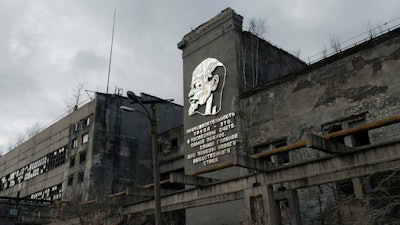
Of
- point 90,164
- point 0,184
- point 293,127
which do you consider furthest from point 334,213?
point 0,184

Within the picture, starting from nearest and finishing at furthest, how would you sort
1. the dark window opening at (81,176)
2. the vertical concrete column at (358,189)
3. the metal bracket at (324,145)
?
the metal bracket at (324,145)
the vertical concrete column at (358,189)
the dark window opening at (81,176)

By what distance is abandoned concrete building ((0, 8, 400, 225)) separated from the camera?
46.2 ft

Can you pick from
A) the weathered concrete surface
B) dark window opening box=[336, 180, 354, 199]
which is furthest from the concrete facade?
dark window opening box=[336, 180, 354, 199]

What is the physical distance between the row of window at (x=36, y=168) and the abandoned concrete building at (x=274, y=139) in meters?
7.05

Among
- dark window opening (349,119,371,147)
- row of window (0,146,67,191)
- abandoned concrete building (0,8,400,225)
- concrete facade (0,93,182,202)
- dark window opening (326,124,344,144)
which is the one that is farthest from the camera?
row of window (0,146,67,191)

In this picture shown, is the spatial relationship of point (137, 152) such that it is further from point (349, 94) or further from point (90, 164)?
point (349, 94)

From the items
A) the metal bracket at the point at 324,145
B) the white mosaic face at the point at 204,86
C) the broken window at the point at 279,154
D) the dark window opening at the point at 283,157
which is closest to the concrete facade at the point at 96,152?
the white mosaic face at the point at 204,86

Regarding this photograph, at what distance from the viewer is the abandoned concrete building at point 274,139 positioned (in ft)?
46.2

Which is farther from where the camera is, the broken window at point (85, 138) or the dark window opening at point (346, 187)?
the broken window at point (85, 138)

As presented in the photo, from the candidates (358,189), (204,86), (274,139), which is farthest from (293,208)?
(204,86)

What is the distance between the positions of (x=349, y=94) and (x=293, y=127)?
11.6 feet

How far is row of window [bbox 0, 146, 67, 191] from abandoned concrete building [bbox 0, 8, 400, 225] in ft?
23.1

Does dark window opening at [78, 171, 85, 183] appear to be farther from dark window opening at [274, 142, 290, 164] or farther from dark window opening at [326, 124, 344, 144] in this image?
dark window opening at [326, 124, 344, 144]

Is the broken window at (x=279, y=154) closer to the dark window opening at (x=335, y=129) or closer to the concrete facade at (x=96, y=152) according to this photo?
the dark window opening at (x=335, y=129)
